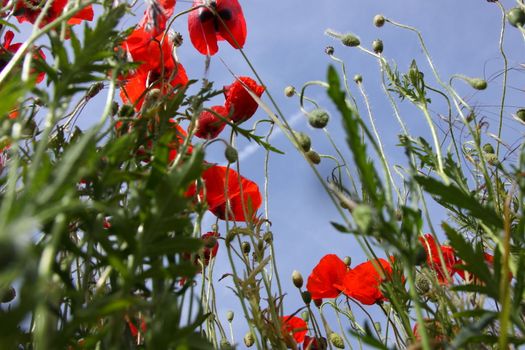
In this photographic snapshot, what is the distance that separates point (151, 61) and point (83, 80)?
617mm

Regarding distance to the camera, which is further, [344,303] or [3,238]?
[344,303]

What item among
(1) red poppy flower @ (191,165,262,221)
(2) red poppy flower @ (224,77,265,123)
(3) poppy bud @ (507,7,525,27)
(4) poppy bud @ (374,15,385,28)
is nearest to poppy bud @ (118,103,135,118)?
(1) red poppy flower @ (191,165,262,221)

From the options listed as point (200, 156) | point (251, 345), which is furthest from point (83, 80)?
point (251, 345)

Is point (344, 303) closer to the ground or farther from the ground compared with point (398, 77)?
closer to the ground

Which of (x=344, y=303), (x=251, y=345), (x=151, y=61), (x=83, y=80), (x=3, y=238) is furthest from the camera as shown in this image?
(x=344, y=303)

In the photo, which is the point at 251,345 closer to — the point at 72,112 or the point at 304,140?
the point at 72,112

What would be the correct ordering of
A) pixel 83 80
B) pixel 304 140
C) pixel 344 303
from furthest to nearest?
1. pixel 344 303
2. pixel 304 140
3. pixel 83 80

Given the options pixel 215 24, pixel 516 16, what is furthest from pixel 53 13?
pixel 516 16

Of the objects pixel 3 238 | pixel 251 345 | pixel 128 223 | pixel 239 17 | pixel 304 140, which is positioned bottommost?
pixel 3 238

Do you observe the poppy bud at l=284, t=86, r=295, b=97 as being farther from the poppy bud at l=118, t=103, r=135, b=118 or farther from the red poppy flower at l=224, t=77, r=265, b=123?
the poppy bud at l=118, t=103, r=135, b=118

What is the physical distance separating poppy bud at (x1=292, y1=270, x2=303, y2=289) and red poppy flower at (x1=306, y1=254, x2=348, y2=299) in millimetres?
181

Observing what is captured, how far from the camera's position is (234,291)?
1111 mm

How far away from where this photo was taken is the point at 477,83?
1.33 meters

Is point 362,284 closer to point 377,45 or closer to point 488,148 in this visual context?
point 488,148
